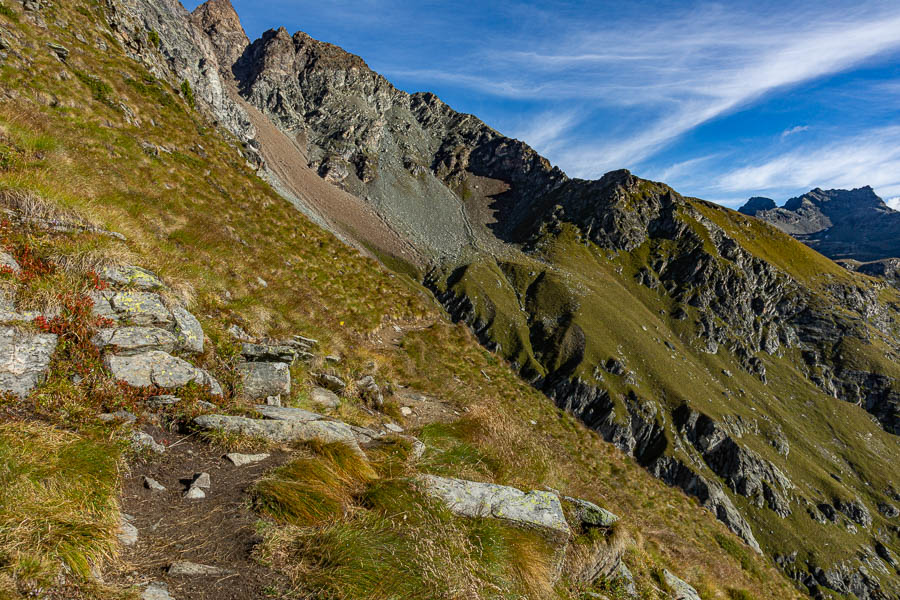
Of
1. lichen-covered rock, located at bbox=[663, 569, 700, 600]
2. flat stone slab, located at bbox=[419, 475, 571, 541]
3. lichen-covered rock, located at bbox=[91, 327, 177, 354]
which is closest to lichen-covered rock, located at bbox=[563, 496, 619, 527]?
flat stone slab, located at bbox=[419, 475, 571, 541]

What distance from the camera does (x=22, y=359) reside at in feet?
19.8

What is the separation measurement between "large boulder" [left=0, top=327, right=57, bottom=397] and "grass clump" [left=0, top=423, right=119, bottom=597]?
1.06 m

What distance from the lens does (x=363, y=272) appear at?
23.1 meters

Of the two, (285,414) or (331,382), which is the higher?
(285,414)

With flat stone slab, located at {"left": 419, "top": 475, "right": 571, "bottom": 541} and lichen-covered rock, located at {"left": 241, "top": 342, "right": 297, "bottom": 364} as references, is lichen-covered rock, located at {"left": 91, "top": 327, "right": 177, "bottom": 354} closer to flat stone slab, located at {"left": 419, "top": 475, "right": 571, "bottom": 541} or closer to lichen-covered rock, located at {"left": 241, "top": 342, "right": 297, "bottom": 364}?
lichen-covered rock, located at {"left": 241, "top": 342, "right": 297, "bottom": 364}

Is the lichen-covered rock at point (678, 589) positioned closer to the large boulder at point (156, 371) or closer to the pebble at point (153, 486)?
the pebble at point (153, 486)

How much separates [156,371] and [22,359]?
1.75 metres

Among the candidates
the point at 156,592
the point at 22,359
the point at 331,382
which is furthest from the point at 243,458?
the point at 331,382

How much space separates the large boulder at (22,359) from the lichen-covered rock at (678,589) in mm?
13118

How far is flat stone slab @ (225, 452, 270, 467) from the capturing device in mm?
6449

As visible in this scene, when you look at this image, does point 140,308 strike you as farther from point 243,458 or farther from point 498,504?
point 498,504

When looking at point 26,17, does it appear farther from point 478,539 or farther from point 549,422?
point 549,422

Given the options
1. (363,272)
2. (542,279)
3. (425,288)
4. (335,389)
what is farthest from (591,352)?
(335,389)

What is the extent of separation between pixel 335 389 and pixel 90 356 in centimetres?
546
